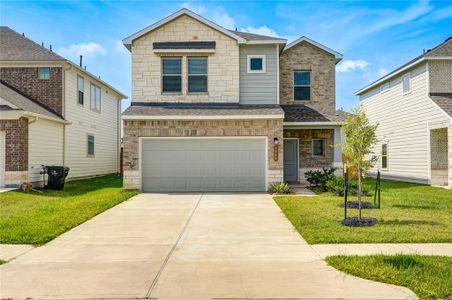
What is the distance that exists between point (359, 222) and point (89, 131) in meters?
18.4

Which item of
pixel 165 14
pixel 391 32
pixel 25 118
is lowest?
pixel 25 118

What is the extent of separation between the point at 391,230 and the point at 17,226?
326 inches

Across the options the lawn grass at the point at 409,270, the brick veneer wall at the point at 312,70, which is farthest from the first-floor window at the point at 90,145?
the lawn grass at the point at 409,270

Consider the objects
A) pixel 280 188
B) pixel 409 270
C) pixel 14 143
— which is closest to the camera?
pixel 409 270

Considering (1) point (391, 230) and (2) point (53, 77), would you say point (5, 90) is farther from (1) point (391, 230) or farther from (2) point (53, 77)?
(1) point (391, 230)

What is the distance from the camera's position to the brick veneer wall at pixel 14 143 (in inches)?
612

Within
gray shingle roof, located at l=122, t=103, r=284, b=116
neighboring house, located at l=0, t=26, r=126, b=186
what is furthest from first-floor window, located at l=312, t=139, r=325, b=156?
neighboring house, located at l=0, t=26, r=126, b=186

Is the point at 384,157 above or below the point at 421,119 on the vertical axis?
below

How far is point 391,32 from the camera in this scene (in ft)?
46.8

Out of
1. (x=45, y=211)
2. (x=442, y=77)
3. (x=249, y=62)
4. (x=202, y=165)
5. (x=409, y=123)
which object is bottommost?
(x=45, y=211)

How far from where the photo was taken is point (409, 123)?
20.7 metres

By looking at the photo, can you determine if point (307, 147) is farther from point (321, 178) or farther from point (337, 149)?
point (321, 178)

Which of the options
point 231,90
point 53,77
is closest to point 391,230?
point 231,90

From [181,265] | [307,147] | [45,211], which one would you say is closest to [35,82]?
[45,211]
